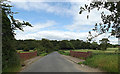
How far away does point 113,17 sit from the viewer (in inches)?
219

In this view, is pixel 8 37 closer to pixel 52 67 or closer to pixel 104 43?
pixel 52 67

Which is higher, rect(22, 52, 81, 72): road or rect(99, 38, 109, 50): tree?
rect(99, 38, 109, 50): tree

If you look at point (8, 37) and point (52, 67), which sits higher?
point (8, 37)

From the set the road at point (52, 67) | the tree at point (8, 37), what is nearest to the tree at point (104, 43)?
the road at point (52, 67)

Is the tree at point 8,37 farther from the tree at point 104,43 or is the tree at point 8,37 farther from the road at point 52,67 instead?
the tree at point 104,43

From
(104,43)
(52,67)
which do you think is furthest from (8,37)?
(104,43)

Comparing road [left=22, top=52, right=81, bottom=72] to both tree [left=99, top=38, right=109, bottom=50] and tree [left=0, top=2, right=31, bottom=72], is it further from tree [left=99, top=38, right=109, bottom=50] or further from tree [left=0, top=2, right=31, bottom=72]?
tree [left=99, top=38, right=109, bottom=50]

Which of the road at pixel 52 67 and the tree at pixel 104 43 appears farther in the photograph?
the road at pixel 52 67

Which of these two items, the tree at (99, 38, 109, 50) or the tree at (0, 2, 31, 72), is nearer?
the tree at (99, 38, 109, 50)

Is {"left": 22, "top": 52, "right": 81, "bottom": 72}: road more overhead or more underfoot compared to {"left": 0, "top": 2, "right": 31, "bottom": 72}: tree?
more underfoot

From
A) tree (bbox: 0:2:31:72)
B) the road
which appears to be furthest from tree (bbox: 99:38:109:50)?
tree (bbox: 0:2:31:72)

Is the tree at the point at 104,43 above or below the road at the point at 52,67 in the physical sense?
above

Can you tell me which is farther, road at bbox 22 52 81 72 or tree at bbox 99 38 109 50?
road at bbox 22 52 81 72

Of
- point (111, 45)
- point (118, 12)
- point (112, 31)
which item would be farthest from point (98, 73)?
point (118, 12)
